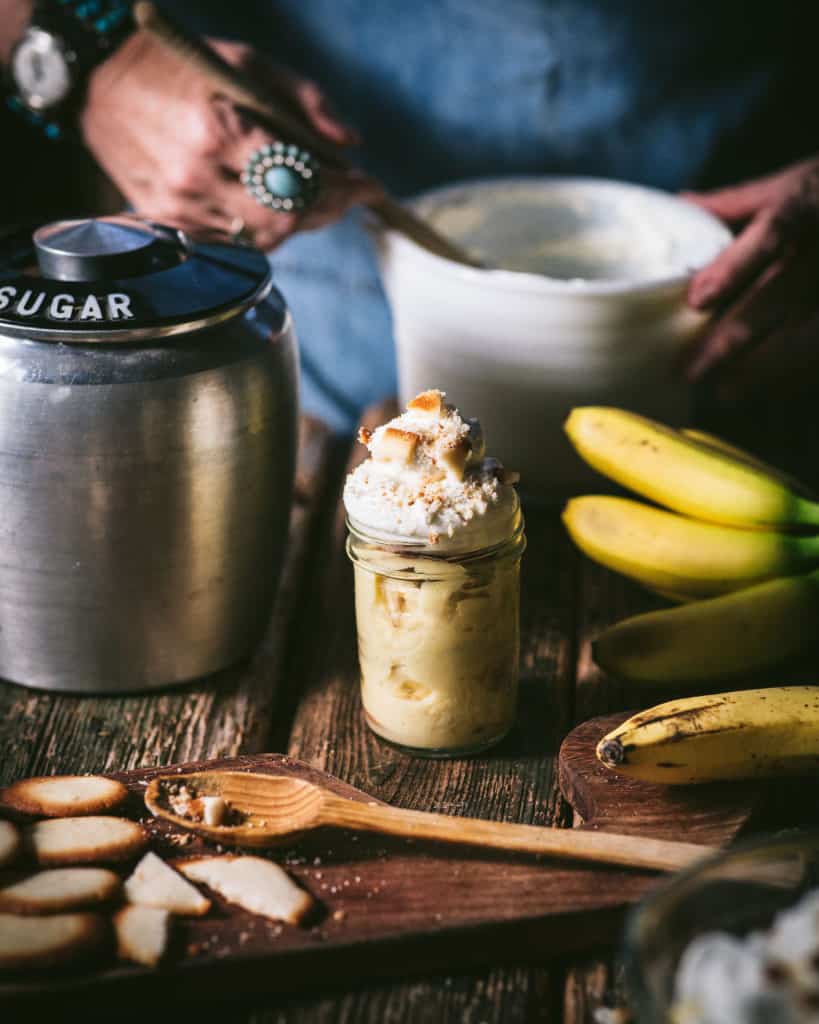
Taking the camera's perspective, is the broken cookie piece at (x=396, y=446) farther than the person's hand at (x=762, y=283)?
No

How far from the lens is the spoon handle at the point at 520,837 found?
0.78m

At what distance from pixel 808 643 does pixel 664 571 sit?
0.44 feet

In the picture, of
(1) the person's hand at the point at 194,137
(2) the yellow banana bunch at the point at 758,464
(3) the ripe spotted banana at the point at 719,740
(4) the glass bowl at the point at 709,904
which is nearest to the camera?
(4) the glass bowl at the point at 709,904

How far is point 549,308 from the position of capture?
1.19 metres

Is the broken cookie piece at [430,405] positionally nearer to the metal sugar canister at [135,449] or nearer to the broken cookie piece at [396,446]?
the broken cookie piece at [396,446]

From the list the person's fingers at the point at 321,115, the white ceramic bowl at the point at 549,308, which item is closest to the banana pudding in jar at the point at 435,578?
the white ceramic bowl at the point at 549,308

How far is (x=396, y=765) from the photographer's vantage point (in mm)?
944

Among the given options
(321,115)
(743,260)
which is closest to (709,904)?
(743,260)

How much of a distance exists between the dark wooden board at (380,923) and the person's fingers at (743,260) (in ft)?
2.14

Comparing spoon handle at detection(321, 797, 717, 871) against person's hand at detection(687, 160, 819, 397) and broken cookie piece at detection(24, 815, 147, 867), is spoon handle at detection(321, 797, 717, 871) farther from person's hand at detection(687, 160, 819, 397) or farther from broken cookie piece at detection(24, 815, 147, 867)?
person's hand at detection(687, 160, 819, 397)

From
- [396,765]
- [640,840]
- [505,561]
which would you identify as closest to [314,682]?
[396,765]

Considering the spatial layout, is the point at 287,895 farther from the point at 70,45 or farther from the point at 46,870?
the point at 70,45

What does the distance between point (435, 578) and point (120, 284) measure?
33 cm

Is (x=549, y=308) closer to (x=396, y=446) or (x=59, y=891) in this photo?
(x=396, y=446)
